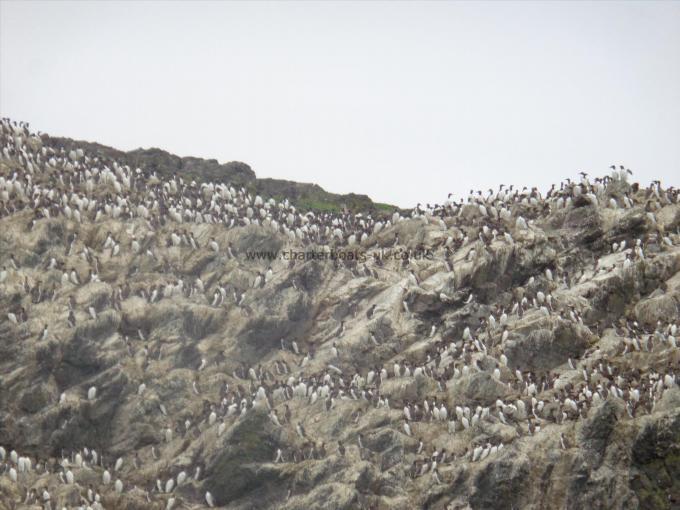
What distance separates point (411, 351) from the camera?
48906 millimetres

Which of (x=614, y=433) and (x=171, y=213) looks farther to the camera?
(x=171, y=213)

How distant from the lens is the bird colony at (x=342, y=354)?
40.1 meters

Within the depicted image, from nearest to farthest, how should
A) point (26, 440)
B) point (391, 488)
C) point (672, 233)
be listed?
point (391, 488), point (26, 440), point (672, 233)

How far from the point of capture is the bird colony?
1578 inches

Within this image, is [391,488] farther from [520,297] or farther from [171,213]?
[171,213]

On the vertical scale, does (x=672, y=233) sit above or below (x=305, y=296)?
above

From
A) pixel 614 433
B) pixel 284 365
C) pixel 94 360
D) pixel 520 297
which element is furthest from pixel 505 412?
pixel 94 360

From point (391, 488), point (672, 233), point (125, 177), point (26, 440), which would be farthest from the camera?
point (125, 177)

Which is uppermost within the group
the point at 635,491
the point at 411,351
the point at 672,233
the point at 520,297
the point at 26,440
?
the point at 672,233

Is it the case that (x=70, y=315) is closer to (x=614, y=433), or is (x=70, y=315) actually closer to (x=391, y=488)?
(x=391, y=488)

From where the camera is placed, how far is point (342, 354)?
49.7 m

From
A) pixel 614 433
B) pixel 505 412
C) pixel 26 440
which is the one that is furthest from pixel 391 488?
pixel 26 440

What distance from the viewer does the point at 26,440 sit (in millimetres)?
45906

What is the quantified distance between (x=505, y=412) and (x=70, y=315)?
73.1ft
